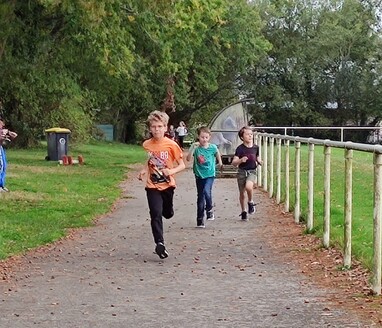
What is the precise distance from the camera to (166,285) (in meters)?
8.48

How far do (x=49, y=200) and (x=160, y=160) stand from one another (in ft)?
25.3

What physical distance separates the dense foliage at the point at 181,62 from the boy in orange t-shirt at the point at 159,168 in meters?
8.79

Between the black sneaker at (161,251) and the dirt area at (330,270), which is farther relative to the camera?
the black sneaker at (161,251)

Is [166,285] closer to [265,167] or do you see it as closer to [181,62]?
[265,167]

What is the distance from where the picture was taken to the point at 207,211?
1447 cm

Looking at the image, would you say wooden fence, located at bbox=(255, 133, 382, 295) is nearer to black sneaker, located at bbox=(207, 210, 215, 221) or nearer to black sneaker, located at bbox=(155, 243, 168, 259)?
black sneaker, located at bbox=(207, 210, 215, 221)

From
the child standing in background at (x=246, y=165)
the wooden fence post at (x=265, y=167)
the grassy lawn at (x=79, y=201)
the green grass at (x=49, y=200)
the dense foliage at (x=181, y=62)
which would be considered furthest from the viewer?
the dense foliage at (x=181, y=62)

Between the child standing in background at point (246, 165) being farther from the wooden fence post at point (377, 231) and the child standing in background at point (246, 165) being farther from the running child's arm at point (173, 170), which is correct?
the wooden fence post at point (377, 231)

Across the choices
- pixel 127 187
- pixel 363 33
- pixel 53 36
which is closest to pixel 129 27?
pixel 53 36

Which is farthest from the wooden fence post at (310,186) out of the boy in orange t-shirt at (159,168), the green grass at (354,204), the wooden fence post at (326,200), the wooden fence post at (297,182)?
the boy in orange t-shirt at (159,168)

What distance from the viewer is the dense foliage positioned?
25.5m

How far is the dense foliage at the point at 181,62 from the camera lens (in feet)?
83.7

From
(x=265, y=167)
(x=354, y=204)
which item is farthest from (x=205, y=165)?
(x=265, y=167)

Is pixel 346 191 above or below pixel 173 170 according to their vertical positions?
below
